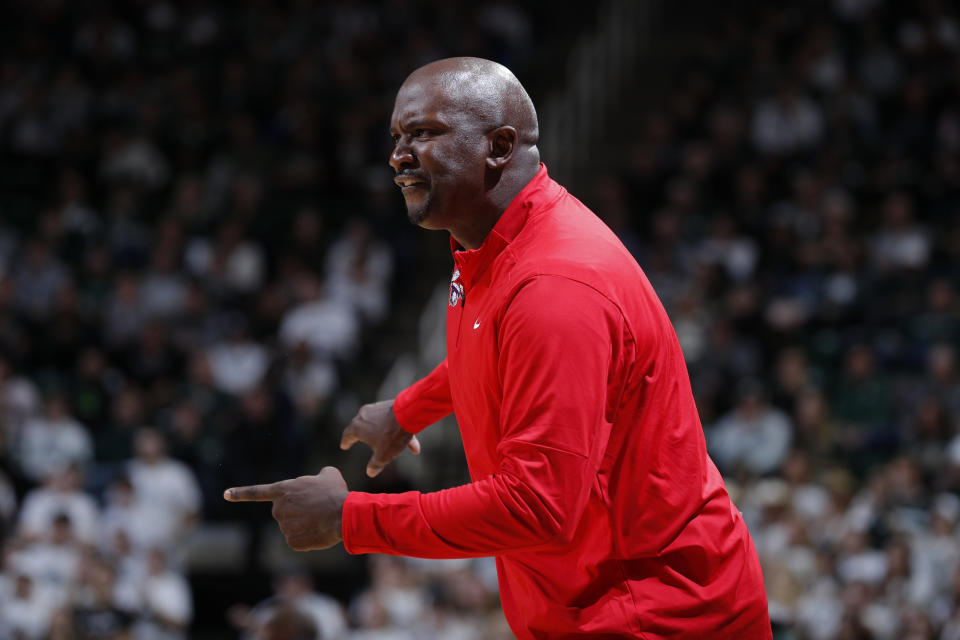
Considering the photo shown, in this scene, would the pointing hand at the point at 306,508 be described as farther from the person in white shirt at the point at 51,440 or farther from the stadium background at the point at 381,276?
the person in white shirt at the point at 51,440

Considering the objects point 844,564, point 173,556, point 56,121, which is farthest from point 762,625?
point 56,121

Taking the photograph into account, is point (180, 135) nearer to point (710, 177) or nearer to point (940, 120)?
point (710, 177)

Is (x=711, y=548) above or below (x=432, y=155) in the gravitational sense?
below

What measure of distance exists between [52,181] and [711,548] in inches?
466

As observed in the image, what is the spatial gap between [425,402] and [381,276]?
835 cm

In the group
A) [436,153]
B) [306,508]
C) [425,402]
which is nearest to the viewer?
[306,508]

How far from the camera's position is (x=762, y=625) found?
2.93 meters

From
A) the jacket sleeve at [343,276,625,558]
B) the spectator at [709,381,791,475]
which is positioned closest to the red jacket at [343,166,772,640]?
the jacket sleeve at [343,276,625,558]

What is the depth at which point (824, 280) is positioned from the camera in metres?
10.5

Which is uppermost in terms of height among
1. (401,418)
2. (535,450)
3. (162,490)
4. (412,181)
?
(412,181)

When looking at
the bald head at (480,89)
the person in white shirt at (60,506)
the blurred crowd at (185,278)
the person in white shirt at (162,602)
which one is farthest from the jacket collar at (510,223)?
the person in white shirt at (60,506)

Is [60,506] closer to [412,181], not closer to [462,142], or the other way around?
[412,181]

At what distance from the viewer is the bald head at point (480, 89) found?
9.49 ft

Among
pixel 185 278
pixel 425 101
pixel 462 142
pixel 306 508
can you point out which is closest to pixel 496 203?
pixel 462 142
